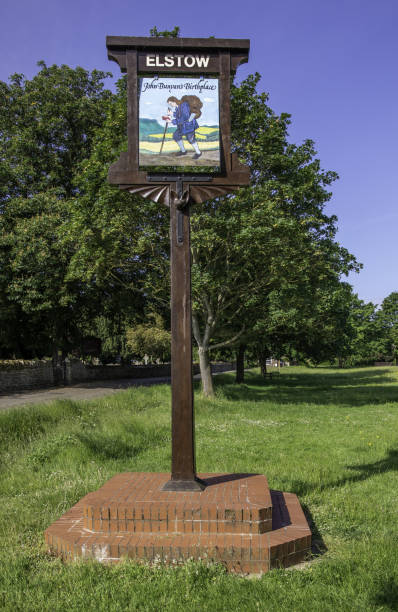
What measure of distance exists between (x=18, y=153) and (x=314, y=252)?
1947 centimetres

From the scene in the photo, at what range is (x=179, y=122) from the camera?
5312 mm

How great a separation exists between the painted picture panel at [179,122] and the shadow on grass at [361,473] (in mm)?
4248

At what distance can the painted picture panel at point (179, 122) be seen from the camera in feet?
17.4

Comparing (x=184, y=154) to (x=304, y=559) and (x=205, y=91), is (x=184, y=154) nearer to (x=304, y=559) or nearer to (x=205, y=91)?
(x=205, y=91)

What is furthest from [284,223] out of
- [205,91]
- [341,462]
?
[205,91]

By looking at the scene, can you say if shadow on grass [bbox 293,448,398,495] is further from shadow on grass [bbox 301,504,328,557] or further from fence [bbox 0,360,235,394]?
fence [bbox 0,360,235,394]

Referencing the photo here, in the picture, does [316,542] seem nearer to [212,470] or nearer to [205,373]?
[212,470]

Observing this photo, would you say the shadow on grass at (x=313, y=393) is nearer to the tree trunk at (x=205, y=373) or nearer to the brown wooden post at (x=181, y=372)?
the tree trunk at (x=205, y=373)

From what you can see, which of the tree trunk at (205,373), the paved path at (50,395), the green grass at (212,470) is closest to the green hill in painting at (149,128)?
the green grass at (212,470)

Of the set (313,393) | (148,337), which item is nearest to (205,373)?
(313,393)

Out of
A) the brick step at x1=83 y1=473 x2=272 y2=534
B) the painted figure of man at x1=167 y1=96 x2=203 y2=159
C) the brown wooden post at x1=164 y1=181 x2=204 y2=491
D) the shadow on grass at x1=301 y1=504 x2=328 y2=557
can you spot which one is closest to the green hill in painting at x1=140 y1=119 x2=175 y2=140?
the painted figure of man at x1=167 y1=96 x2=203 y2=159

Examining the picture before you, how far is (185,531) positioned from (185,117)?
14.0 ft

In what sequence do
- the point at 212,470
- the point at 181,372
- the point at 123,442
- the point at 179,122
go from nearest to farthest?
1. the point at 181,372
2. the point at 179,122
3. the point at 212,470
4. the point at 123,442

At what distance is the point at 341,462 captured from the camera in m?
7.75
